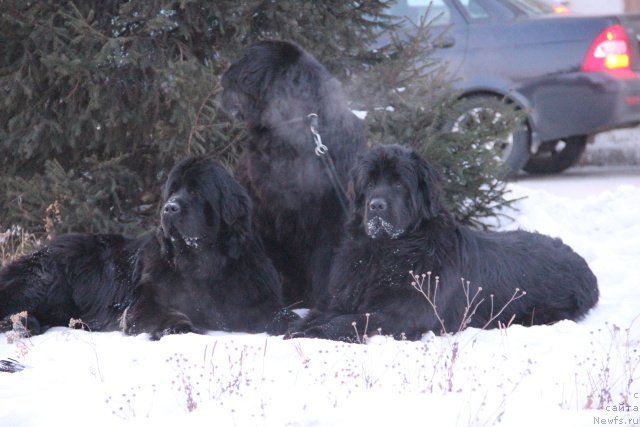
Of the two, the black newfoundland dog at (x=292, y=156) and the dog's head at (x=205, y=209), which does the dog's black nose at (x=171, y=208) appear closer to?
the dog's head at (x=205, y=209)

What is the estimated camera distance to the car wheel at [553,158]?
36.4 feet

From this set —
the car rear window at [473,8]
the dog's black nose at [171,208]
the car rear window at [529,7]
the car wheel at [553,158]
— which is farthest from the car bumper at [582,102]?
the dog's black nose at [171,208]

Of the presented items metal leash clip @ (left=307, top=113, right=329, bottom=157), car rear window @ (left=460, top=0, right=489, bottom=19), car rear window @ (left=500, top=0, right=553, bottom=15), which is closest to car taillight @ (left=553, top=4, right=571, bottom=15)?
car rear window @ (left=500, top=0, right=553, bottom=15)

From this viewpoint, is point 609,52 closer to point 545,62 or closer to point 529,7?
point 545,62

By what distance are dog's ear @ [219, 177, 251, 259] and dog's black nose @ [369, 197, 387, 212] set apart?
82 centimetres

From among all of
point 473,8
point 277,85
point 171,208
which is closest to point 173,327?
point 171,208

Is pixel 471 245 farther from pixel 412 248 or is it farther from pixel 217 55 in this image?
pixel 217 55

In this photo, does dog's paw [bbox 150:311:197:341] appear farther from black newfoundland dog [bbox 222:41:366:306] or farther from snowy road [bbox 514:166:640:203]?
snowy road [bbox 514:166:640:203]

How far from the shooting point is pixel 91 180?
21.3ft

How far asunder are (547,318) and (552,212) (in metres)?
3.05

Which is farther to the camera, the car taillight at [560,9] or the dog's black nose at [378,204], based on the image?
the car taillight at [560,9]

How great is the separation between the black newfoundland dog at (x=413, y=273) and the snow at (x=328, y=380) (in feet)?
0.74

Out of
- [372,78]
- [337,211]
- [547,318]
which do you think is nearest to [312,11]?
[372,78]

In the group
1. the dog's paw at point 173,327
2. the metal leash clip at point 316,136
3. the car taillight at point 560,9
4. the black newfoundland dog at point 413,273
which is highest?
the car taillight at point 560,9
